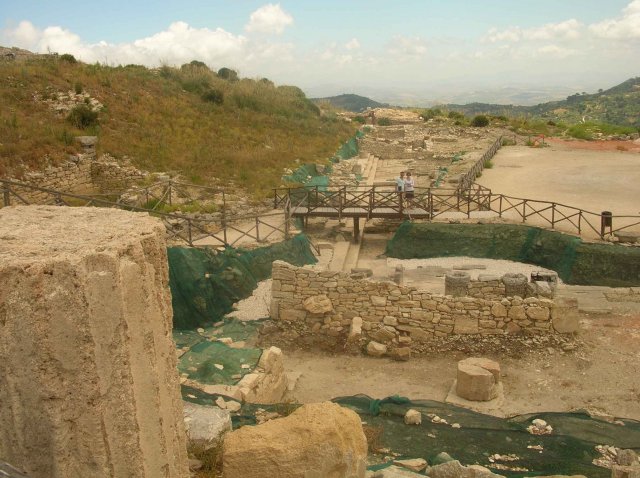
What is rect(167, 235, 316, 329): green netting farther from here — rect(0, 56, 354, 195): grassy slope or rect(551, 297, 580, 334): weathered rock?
rect(0, 56, 354, 195): grassy slope

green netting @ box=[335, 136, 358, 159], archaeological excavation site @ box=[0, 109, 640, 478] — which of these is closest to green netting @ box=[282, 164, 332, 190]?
archaeological excavation site @ box=[0, 109, 640, 478]

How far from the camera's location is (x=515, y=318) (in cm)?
1127

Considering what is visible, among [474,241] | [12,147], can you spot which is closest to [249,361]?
[474,241]

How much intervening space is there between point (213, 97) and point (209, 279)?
2162cm

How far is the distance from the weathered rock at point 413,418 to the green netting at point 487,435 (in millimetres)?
80

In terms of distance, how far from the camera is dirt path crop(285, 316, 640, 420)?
9.48 meters

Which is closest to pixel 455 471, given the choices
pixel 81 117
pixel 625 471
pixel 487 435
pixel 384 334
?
pixel 625 471

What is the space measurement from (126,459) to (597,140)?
41.2m

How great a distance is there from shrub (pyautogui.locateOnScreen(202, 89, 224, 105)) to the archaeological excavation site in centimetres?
876

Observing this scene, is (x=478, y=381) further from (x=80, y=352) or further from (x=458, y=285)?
Result: (x=80, y=352)

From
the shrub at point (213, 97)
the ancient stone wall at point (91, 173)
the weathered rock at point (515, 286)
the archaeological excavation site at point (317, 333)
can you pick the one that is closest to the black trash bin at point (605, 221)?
the archaeological excavation site at point (317, 333)

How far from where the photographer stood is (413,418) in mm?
7930

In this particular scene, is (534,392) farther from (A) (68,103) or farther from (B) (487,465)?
(A) (68,103)

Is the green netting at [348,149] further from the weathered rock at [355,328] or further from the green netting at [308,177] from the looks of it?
the weathered rock at [355,328]
